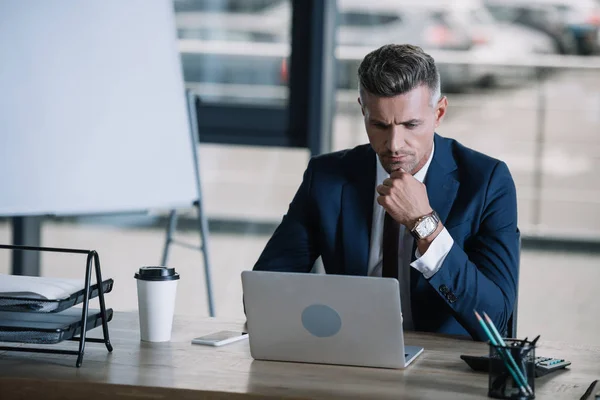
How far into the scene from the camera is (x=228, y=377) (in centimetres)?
149

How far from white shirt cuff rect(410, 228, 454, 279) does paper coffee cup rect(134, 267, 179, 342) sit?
510mm

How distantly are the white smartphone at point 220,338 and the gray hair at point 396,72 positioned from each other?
64 cm

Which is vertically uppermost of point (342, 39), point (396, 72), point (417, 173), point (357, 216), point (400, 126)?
point (342, 39)

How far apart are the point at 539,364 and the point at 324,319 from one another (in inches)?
15.0

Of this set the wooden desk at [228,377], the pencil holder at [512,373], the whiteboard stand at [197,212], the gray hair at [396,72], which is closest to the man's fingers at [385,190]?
the gray hair at [396,72]

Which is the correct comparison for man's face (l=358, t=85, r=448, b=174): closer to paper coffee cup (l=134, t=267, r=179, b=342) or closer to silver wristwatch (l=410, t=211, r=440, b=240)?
silver wristwatch (l=410, t=211, r=440, b=240)

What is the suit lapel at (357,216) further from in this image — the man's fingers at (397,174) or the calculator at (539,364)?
the calculator at (539,364)

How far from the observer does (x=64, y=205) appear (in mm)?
3010

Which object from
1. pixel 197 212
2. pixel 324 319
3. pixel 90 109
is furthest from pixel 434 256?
pixel 197 212

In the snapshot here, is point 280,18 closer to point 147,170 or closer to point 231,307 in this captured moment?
point 147,170

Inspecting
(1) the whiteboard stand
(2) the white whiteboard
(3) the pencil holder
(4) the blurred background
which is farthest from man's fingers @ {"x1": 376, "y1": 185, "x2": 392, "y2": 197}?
(4) the blurred background

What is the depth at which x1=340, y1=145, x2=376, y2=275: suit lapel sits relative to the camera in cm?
217

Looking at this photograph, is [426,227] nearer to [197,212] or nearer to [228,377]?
[228,377]

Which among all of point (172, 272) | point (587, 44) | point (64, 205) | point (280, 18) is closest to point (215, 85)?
point (280, 18)
